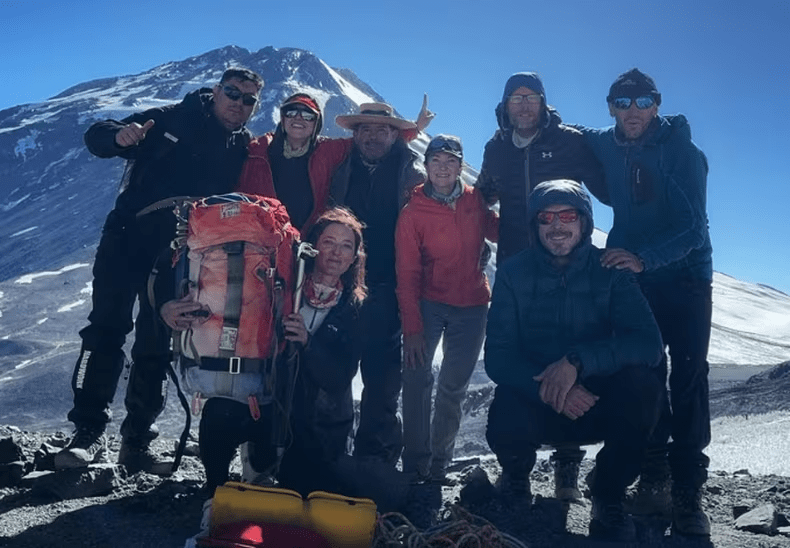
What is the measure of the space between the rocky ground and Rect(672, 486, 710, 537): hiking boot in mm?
84

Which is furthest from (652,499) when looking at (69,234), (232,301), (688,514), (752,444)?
(69,234)

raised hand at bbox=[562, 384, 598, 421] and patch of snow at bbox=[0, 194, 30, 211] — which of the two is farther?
patch of snow at bbox=[0, 194, 30, 211]

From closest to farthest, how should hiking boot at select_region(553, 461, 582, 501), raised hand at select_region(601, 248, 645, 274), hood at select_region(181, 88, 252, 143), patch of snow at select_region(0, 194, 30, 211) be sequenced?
raised hand at select_region(601, 248, 645, 274) < hiking boot at select_region(553, 461, 582, 501) < hood at select_region(181, 88, 252, 143) < patch of snow at select_region(0, 194, 30, 211)

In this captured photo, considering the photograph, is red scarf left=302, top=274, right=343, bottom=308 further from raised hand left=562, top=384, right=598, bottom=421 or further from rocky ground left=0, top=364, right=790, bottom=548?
raised hand left=562, top=384, right=598, bottom=421

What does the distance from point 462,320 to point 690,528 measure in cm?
245

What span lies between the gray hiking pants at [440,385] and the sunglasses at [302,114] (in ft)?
6.12

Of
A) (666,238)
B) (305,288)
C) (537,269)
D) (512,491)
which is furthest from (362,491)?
(666,238)

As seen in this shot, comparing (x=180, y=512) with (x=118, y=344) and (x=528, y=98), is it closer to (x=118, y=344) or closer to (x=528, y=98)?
(x=118, y=344)

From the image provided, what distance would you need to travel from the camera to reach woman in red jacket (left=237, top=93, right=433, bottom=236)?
6.18 metres

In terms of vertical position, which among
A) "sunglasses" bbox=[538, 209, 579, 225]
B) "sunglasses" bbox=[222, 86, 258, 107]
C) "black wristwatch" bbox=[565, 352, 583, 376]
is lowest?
"black wristwatch" bbox=[565, 352, 583, 376]

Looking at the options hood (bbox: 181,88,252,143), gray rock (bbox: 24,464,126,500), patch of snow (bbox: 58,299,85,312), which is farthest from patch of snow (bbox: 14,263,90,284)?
gray rock (bbox: 24,464,126,500)

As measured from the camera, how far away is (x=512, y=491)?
494 cm

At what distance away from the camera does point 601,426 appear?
15.4ft

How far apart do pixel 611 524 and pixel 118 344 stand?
3886 millimetres
